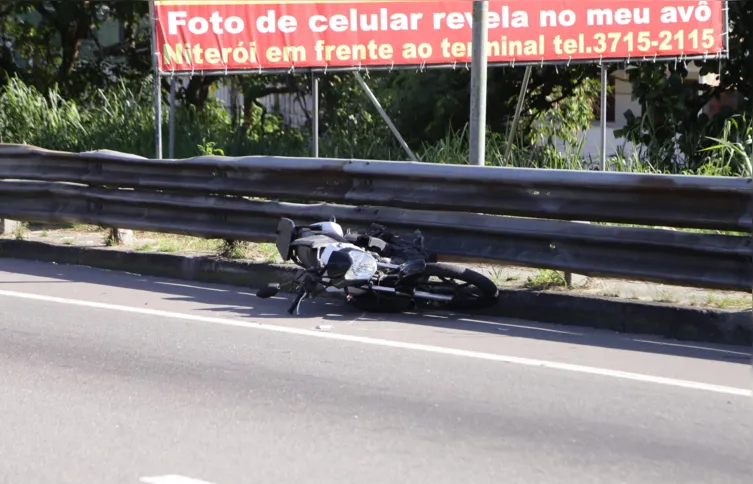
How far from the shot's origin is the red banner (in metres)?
12.8

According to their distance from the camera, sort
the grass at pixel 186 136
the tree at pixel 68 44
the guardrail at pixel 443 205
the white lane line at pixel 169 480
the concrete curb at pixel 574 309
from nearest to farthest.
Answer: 1. the white lane line at pixel 169 480
2. the concrete curb at pixel 574 309
3. the guardrail at pixel 443 205
4. the grass at pixel 186 136
5. the tree at pixel 68 44

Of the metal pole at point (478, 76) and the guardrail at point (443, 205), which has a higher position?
the metal pole at point (478, 76)

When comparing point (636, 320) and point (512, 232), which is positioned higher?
point (512, 232)

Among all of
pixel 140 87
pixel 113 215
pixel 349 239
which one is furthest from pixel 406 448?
pixel 140 87

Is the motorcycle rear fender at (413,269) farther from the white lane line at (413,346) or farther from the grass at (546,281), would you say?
the grass at (546,281)

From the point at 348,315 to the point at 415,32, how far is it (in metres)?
6.06

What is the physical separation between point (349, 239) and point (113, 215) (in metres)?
3.30

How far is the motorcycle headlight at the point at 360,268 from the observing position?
Answer: 7.87m

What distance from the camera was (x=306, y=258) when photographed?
8172 mm

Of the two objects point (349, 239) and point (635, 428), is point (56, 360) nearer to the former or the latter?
point (349, 239)

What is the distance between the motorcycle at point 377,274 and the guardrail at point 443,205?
15.9 inches

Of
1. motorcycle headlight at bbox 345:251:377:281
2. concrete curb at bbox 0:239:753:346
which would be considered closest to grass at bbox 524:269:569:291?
concrete curb at bbox 0:239:753:346

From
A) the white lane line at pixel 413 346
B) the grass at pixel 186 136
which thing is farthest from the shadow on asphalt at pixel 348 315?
the grass at pixel 186 136

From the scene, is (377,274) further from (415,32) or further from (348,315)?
(415,32)
